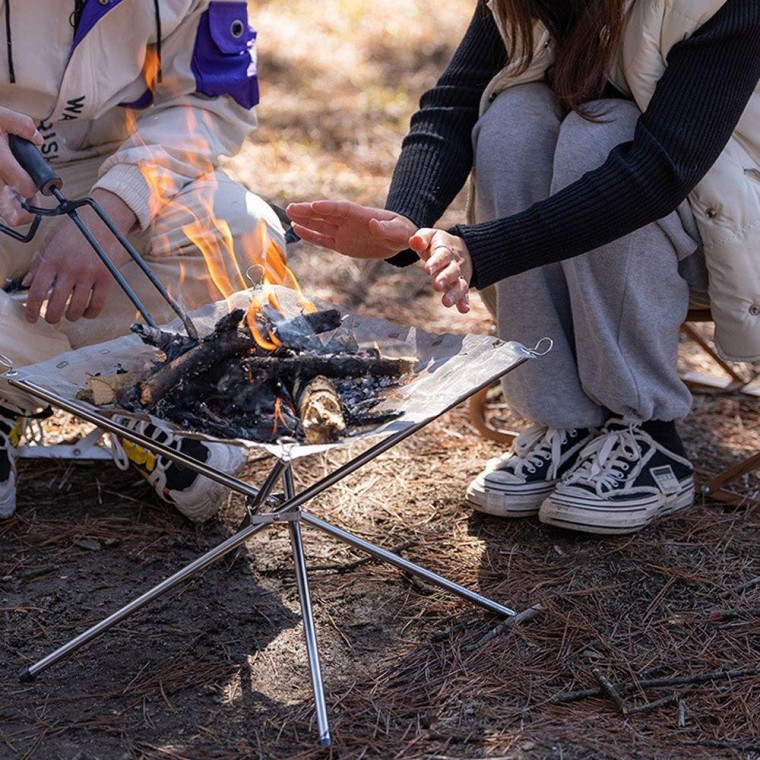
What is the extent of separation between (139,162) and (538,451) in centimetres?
120

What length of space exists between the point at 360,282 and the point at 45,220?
5.51 feet

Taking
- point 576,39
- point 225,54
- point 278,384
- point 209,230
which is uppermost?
point 576,39

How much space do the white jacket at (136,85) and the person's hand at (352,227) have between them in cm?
50

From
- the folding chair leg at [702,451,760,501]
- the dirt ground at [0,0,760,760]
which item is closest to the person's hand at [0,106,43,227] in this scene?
the dirt ground at [0,0,760,760]

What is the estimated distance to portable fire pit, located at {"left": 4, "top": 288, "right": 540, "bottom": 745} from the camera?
76.2 inches

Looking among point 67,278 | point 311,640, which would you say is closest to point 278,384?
point 311,640

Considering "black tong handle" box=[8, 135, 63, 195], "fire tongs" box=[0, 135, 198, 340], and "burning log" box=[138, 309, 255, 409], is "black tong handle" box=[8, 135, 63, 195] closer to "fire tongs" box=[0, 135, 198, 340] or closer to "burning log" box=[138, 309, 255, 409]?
"fire tongs" box=[0, 135, 198, 340]

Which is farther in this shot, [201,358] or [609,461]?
[609,461]

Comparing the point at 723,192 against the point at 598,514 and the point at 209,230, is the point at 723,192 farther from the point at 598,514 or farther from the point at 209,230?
the point at 209,230

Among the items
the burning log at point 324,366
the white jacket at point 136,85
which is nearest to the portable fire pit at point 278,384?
the burning log at point 324,366

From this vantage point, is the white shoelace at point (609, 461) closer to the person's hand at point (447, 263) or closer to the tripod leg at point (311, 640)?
the person's hand at point (447, 263)

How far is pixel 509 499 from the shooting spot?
2639mm

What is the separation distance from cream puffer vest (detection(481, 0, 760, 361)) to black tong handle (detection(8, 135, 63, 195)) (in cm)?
115

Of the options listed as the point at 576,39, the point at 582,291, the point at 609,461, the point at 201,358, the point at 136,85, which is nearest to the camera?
the point at 201,358
